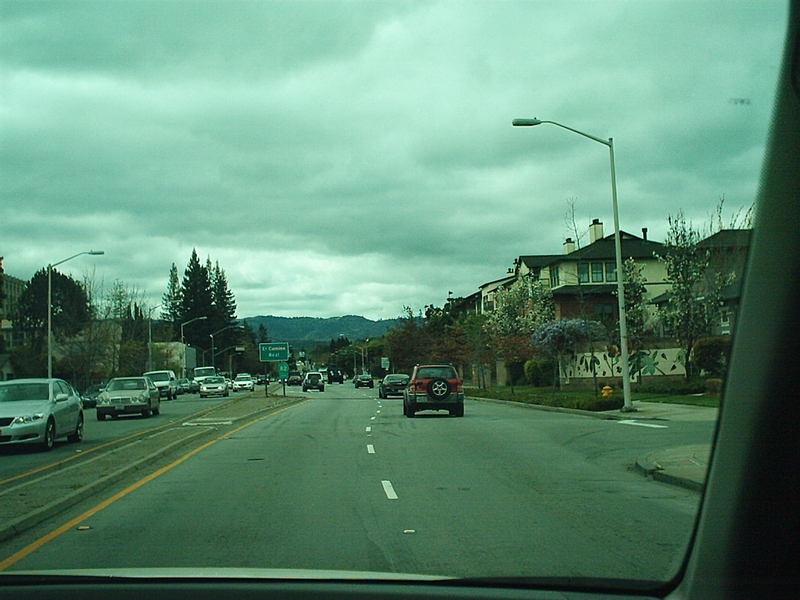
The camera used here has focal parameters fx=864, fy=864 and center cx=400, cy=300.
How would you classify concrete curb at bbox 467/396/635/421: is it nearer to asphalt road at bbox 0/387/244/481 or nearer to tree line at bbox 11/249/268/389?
asphalt road at bbox 0/387/244/481

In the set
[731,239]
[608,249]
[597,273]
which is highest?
[608,249]

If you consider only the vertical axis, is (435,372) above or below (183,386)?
above

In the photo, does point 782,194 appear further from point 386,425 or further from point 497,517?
point 386,425

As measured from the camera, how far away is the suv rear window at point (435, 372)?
99.6 feet

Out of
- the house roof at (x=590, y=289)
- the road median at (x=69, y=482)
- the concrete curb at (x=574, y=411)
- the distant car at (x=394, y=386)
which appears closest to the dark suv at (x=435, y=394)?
the concrete curb at (x=574, y=411)

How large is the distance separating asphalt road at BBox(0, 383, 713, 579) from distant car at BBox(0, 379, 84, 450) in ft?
13.1

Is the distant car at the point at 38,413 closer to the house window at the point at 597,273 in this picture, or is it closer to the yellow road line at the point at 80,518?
the yellow road line at the point at 80,518

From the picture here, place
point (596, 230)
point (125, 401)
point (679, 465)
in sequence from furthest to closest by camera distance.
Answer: point (596, 230)
point (125, 401)
point (679, 465)

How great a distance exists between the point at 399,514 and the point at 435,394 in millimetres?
19082

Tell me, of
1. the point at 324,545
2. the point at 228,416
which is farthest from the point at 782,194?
the point at 228,416

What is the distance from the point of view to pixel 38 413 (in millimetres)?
19094

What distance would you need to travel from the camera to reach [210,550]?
7672 millimetres

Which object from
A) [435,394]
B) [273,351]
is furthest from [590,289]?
[435,394]

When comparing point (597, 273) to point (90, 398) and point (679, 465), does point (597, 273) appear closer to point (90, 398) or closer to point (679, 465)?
point (90, 398)
